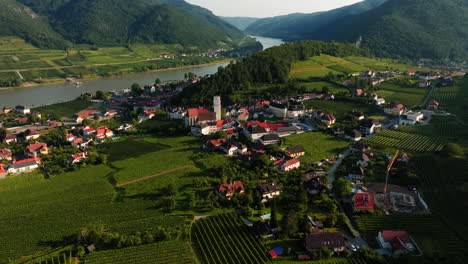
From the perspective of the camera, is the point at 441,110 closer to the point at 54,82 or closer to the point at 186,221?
the point at 186,221

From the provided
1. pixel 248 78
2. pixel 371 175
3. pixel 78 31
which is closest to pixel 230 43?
pixel 78 31

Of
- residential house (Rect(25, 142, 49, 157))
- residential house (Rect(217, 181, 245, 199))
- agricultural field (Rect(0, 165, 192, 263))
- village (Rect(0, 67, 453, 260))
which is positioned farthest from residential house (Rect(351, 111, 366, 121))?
residential house (Rect(25, 142, 49, 157))

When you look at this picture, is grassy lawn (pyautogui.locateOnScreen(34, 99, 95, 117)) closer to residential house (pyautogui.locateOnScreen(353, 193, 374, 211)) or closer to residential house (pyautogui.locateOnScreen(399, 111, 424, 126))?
residential house (pyautogui.locateOnScreen(353, 193, 374, 211))

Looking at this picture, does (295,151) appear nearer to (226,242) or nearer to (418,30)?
(226,242)

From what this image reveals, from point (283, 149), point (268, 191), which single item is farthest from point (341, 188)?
point (283, 149)

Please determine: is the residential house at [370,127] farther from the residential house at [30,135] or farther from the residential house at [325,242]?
the residential house at [30,135]

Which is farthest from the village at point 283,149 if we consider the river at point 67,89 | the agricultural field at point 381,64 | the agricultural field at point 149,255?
the agricultural field at point 381,64
